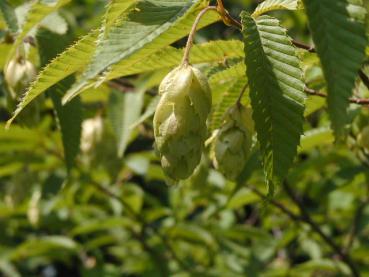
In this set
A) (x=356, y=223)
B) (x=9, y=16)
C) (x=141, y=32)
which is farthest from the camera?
(x=356, y=223)

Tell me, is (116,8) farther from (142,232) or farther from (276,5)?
(142,232)

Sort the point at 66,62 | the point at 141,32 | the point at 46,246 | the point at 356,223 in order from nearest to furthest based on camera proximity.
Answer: the point at 141,32
the point at 66,62
the point at 356,223
the point at 46,246

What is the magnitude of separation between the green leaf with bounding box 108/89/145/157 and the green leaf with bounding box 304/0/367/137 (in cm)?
145

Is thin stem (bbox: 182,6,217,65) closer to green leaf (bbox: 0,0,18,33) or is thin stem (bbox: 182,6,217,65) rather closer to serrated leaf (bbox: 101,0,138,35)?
serrated leaf (bbox: 101,0,138,35)

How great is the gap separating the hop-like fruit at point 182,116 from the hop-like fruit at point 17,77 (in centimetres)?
65

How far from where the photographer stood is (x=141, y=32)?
0.93m

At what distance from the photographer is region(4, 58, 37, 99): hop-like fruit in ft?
5.17

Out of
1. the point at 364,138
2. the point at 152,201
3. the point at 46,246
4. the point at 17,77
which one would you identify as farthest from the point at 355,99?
the point at 46,246

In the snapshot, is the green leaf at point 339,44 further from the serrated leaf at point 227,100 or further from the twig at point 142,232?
the twig at point 142,232

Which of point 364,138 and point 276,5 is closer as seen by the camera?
point 276,5

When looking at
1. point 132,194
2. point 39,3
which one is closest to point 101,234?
point 132,194

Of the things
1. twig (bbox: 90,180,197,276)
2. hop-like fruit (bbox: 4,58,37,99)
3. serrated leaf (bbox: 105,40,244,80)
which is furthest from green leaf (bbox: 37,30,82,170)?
twig (bbox: 90,180,197,276)

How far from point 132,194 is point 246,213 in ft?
4.53

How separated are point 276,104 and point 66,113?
750 millimetres
